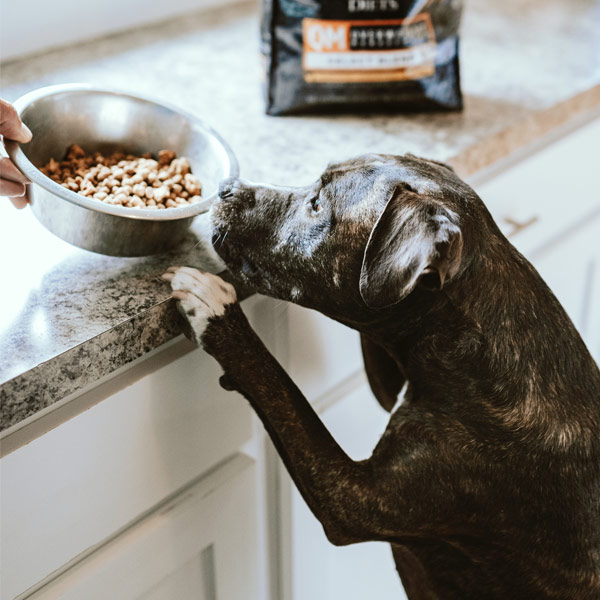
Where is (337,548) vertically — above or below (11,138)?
below

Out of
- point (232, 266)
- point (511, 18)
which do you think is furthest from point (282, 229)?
point (511, 18)

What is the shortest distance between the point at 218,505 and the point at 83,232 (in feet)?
1.49

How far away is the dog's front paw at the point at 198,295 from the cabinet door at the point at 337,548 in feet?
1.29

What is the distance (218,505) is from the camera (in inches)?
48.6

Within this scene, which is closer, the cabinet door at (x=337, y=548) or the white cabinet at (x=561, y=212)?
the cabinet door at (x=337, y=548)

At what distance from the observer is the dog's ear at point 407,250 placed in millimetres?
945

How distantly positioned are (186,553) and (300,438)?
27cm

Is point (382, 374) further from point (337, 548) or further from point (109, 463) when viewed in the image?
point (109, 463)

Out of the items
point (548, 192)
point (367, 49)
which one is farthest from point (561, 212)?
point (367, 49)

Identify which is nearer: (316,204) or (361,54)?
(316,204)

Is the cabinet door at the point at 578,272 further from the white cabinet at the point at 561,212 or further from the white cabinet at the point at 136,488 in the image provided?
the white cabinet at the point at 136,488

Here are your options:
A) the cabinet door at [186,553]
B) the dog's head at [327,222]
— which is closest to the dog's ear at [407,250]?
the dog's head at [327,222]

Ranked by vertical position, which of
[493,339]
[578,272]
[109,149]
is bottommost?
[578,272]

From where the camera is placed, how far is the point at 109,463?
3.44 feet
